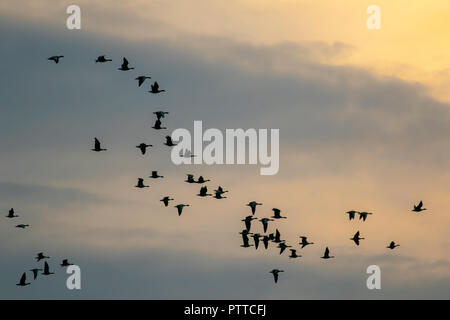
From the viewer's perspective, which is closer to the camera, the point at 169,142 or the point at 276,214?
the point at 169,142

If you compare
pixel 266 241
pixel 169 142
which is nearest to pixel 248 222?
pixel 266 241

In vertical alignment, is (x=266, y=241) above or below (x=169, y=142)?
below

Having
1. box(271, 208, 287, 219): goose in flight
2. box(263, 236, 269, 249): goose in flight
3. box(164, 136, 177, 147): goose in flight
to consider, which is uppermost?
box(164, 136, 177, 147): goose in flight

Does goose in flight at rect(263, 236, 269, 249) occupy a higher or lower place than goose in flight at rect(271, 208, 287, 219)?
lower

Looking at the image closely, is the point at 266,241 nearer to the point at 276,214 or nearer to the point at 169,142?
the point at 276,214

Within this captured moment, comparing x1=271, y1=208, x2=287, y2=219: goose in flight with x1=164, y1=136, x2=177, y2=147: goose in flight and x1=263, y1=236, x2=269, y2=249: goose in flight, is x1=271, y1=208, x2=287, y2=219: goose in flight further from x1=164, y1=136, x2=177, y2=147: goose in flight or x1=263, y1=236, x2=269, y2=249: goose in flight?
x1=164, y1=136, x2=177, y2=147: goose in flight

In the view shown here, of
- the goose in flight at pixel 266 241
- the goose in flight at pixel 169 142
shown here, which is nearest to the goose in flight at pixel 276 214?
the goose in flight at pixel 266 241

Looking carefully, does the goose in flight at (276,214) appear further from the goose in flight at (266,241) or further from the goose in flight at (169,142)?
the goose in flight at (169,142)

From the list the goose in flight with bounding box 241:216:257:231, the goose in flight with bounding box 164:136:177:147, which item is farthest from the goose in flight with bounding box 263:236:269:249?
the goose in flight with bounding box 164:136:177:147

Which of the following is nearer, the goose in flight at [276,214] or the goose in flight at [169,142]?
the goose in flight at [169,142]
